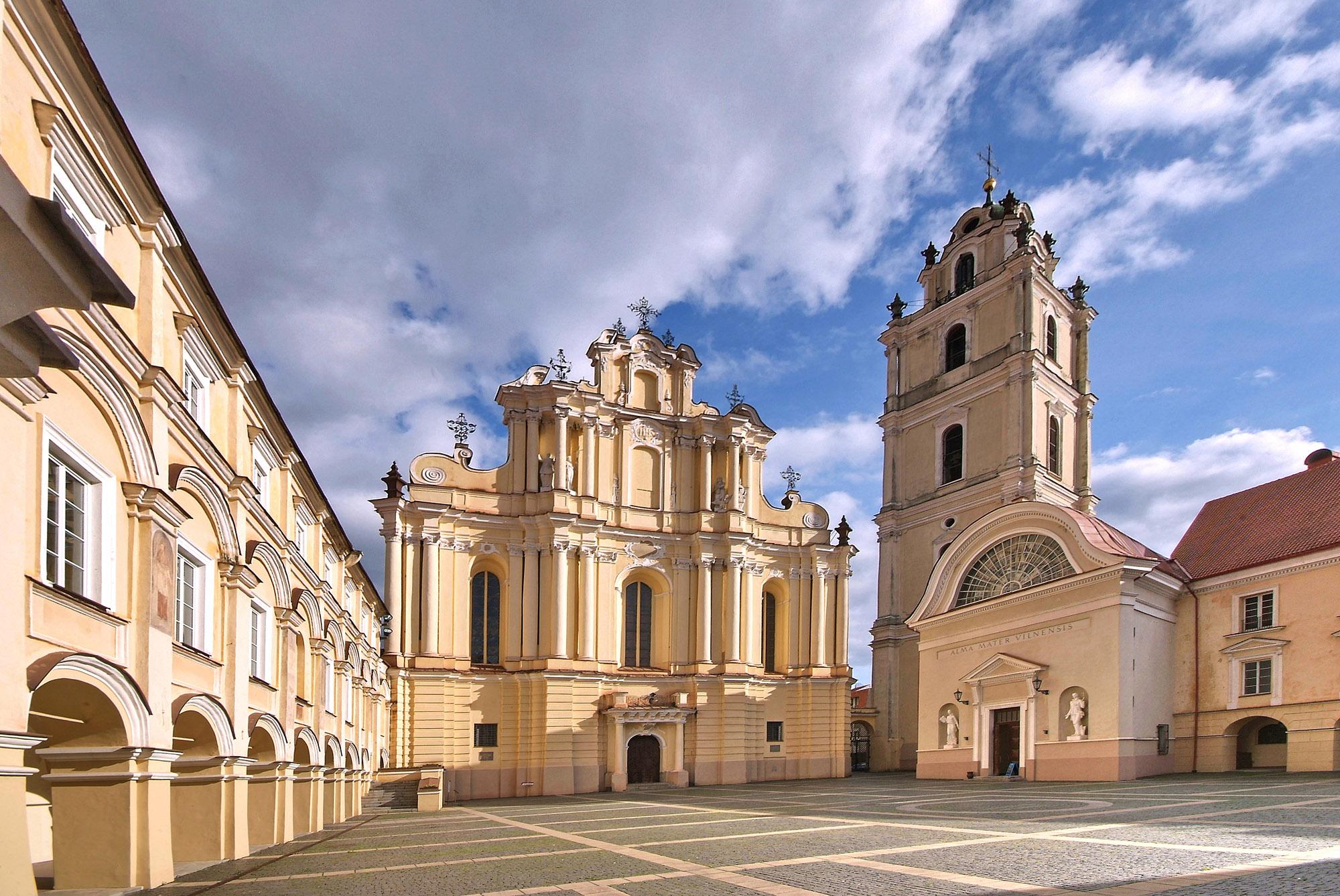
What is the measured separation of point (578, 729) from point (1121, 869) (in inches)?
1040

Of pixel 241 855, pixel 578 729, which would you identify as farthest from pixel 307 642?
pixel 578 729

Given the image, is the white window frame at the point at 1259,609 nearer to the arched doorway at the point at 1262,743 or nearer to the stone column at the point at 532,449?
the arched doorway at the point at 1262,743

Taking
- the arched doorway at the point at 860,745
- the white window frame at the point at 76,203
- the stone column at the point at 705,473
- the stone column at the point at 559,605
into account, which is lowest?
the arched doorway at the point at 860,745

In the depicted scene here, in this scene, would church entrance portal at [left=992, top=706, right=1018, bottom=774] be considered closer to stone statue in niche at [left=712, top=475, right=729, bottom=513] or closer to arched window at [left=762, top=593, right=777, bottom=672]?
arched window at [left=762, top=593, right=777, bottom=672]

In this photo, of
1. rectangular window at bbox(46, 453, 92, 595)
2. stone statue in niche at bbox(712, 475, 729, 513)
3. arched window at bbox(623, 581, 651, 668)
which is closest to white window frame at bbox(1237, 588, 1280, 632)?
stone statue in niche at bbox(712, 475, 729, 513)

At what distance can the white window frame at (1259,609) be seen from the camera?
26.1 meters

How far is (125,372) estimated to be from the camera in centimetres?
957

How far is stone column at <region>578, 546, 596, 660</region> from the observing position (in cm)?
3462

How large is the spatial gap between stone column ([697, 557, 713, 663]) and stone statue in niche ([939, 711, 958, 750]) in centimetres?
938

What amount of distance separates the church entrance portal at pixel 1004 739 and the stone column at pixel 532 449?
18781 mm

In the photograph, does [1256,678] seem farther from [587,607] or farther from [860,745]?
[860,745]

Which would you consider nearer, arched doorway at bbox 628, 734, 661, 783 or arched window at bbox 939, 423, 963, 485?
arched doorway at bbox 628, 734, 661, 783

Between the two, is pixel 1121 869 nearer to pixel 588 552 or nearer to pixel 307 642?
pixel 307 642

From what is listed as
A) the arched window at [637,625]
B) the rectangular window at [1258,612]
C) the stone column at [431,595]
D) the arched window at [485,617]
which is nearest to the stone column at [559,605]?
the arched window at [485,617]
